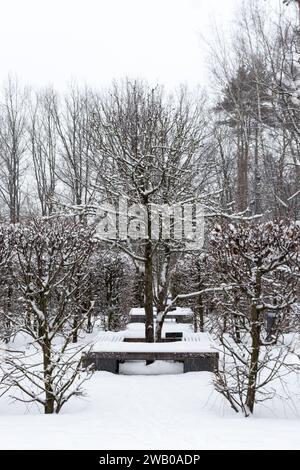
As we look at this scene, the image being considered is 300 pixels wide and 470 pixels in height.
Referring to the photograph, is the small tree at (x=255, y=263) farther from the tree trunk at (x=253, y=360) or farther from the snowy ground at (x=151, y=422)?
the snowy ground at (x=151, y=422)

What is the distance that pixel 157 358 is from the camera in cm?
863

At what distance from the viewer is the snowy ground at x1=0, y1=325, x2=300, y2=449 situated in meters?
3.98

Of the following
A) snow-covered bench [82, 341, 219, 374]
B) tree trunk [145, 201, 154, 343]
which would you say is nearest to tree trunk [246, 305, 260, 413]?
snow-covered bench [82, 341, 219, 374]

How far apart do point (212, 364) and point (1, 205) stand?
21.5m

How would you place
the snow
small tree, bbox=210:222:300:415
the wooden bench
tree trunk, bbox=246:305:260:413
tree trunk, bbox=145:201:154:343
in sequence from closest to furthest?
the snow < small tree, bbox=210:222:300:415 < tree trunk, bbox=246:305:260:413 < the wooden bench < tree trunk, bbox=145:201:154:343

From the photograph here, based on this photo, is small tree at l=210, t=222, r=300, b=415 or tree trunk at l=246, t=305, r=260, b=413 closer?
small tree at l=210, t=222, r=300, b=415

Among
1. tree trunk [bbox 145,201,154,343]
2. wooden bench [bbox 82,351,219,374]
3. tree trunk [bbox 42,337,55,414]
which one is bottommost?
wooden bench [bbox 82,351,219,374]

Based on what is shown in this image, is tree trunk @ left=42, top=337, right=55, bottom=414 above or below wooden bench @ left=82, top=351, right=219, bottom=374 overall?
above

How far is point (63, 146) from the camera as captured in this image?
23.3 metres

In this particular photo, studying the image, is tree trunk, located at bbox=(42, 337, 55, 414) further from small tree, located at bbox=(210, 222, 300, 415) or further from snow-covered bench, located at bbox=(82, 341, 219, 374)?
snow-covered bench, located at bbox=(82, 341, 219, 374)

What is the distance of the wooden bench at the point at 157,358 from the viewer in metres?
8.56

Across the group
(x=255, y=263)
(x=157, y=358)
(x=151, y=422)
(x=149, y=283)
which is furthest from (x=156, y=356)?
(x=255, y=263)

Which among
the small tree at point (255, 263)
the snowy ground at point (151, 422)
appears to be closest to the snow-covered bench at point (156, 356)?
the snowy ground at point (151, 422)
